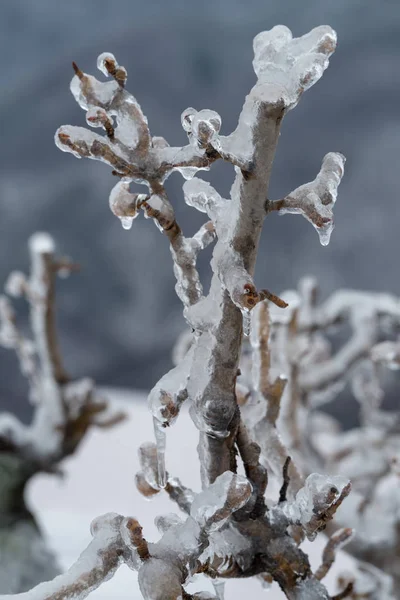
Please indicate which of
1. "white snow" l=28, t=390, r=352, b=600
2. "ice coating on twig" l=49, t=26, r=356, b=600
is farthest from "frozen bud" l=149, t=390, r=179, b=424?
"white snow" l=28, t=390, r=352, b=600

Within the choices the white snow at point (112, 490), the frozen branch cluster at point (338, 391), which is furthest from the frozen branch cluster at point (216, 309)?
the white snow at point (112, 490)

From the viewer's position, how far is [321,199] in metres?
0.65

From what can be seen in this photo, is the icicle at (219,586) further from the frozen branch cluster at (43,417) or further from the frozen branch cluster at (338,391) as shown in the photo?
the frozen branch cluster at (43,417)

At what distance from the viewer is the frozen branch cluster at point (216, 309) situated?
0.65 m

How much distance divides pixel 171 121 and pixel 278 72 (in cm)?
353

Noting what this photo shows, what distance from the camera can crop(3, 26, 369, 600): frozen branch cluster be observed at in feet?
2.14

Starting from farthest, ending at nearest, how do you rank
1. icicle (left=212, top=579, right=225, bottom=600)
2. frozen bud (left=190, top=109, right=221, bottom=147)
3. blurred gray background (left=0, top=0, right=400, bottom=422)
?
1. blurred gray background (left=0, top=0, right=400, bottom=422)
2. icicle (left=212, top=579, right=225, bottom=600)
3. frozen bud (left=190, top=109, right=221, bottom=147)

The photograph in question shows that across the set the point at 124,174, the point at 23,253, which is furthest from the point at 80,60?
the point at 124,174

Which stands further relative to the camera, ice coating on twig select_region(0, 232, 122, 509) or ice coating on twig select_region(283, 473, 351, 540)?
ice coating on twig select_region(0, 232, 122, 509)

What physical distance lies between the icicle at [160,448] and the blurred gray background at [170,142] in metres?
3.08

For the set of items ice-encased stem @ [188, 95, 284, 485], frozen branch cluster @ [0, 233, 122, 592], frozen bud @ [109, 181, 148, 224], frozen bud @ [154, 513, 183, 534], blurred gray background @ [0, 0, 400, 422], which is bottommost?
frozen bud @ [154, 513, 183, 534]

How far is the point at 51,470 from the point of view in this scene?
6.86ft

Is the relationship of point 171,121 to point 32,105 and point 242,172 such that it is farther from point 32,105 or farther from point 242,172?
point 242,172

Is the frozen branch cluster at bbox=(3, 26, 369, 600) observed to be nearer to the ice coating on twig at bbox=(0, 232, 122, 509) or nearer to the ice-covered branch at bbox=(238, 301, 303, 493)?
the ice-covered branch at bbox=(238, 301, 303, 493)
